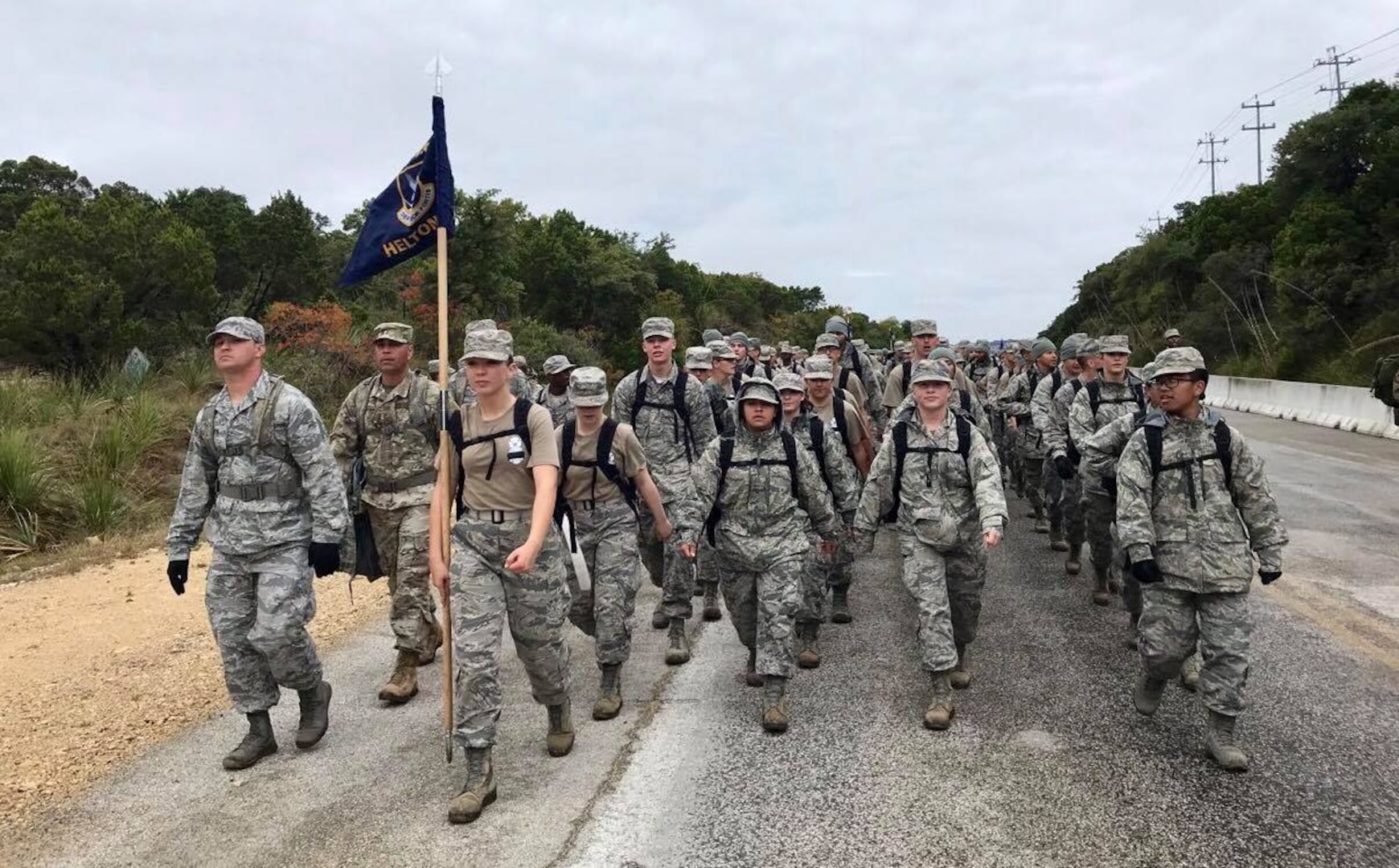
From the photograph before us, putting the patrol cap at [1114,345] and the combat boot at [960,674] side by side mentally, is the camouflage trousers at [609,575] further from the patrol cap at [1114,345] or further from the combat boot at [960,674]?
the patrol cap at [1114,345]

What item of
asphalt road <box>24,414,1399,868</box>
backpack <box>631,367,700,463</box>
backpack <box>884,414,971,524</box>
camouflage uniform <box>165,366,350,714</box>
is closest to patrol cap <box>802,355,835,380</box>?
backpack <box>631,367,700,463</box>

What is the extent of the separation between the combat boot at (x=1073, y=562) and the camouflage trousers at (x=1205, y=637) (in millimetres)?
3327

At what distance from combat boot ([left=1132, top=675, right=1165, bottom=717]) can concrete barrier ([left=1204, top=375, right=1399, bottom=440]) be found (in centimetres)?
1568

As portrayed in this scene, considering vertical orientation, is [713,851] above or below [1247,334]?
below

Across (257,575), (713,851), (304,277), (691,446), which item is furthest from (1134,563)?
(304,277)

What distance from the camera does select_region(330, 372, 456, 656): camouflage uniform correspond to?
5516mm

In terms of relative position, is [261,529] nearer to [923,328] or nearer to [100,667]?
[100,667]

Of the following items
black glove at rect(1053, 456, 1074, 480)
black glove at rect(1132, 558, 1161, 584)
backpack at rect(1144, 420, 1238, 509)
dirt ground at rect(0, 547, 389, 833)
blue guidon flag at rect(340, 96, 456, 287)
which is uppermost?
blue guidon flag at rect(340, 96, 456, 287)

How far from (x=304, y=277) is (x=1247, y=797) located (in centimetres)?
3030

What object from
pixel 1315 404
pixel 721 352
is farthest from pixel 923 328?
pixel 1315 404

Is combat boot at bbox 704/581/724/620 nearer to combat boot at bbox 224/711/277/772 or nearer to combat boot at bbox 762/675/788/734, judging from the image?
combat boot at bbox 762/675/788/734

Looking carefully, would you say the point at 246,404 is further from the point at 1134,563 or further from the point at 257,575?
the point at 1134,563

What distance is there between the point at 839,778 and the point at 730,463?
6.22 feet

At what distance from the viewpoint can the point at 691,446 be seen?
7090mm
